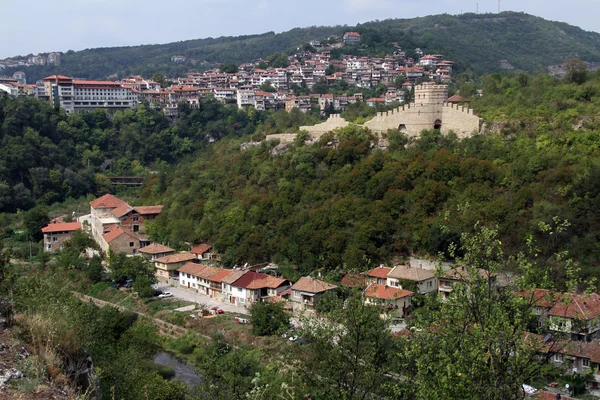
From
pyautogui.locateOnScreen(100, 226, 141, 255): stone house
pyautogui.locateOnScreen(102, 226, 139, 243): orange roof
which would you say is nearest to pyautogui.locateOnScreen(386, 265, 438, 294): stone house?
pyautogui.locateOnScreen(100, 226, 141, 255): stone house

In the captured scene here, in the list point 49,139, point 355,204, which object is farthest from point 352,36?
point 355,204

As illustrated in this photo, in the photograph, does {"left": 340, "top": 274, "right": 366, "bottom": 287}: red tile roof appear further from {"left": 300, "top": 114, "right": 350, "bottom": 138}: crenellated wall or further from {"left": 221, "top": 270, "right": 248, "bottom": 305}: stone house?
{"left": 300, "top": 114, "right": 350, "bottom": 138}: crenellated wall

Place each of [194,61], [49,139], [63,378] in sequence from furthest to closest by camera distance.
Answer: [194,61] < [49,139] < [63,378]

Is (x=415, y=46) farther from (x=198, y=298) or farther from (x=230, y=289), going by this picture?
(x=230, y=289)

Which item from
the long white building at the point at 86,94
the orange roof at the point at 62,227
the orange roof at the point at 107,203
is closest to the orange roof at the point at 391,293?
the orange roof at the point at 107,203

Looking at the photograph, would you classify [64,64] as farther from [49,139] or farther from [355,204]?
[355,204]

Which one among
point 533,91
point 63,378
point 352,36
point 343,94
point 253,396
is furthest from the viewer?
point 352,36
